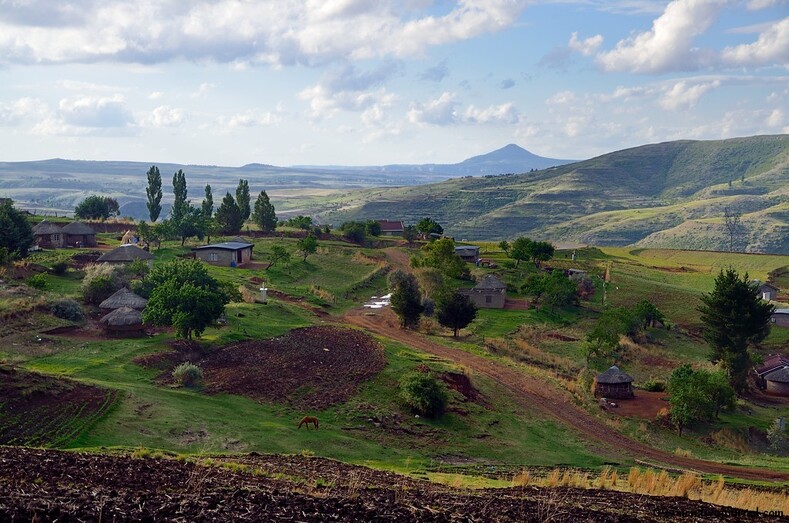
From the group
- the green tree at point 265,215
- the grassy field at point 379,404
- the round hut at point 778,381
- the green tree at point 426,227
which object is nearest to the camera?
the grassy field at point 379,404

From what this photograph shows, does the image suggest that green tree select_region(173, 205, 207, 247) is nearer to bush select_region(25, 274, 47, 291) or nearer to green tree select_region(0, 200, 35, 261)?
green tree select_region(0, 200, 35, 261)

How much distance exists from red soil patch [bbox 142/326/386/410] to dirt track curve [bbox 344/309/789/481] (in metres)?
6.48

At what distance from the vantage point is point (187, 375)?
Answer: 34.6 metres

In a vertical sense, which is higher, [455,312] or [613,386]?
[455,312]

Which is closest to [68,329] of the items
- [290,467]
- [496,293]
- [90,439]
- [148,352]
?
[148,352]

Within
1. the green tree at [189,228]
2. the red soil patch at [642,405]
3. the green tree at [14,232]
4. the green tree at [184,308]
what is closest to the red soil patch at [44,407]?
the green tree at [184,308]

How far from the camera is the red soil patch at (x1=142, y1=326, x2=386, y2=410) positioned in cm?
3531

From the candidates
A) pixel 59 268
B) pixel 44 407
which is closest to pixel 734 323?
pixel 44 407

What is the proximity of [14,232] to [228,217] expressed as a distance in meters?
39.6

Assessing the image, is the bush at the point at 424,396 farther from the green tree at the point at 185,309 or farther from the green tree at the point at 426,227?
the green tree at the point at 426,227

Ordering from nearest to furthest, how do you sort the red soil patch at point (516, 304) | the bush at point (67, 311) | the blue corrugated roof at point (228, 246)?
the bush at point (67, 311) < the red soil patch at point (516, 304) < the blue corrugated roof at point (228, 246)

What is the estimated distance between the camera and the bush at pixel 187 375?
34438mm

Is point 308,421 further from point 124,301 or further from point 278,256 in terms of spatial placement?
point 278,256

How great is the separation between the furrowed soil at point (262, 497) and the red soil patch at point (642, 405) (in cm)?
2206
